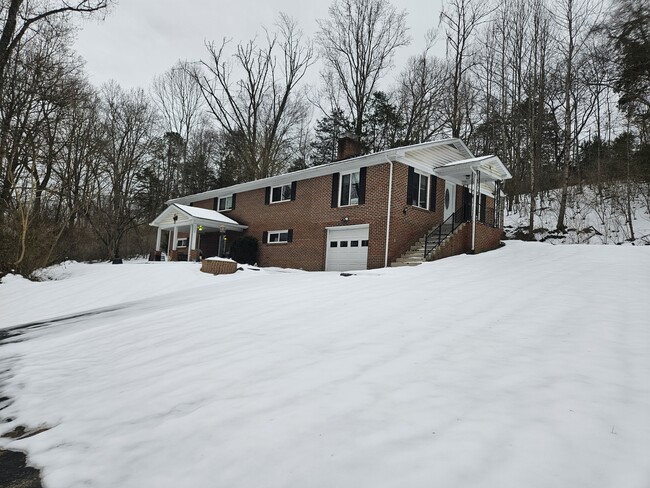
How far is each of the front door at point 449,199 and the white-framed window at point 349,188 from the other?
4.37 meters

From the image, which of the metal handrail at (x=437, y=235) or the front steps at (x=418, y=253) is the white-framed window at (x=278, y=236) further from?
the metal handrail at (x=437, y=235)

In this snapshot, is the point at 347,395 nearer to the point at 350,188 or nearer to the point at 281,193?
the point at 350,188

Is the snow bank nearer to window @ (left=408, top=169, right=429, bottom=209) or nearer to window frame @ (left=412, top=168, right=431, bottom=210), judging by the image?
window frame @ (left=412, top=168, right=431, bottom=210)

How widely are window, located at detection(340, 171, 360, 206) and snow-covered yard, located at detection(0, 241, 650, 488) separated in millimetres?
8952

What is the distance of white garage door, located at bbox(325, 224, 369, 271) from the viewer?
14.2 metres

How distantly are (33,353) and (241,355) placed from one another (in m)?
3.09

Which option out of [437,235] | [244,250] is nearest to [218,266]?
[244,250]

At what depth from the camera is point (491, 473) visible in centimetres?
178

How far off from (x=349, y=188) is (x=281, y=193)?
444cm

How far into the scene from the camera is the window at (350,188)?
14625 millimetres

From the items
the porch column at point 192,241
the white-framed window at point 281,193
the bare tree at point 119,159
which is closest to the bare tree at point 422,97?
the white-framed window at point 281,193

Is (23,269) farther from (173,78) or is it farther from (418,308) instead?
(173,78)

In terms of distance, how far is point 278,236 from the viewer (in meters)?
17.7

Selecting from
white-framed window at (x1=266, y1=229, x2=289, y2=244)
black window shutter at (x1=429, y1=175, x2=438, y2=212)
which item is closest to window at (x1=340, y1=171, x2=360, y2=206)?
black window shutter at (x1=429, y1=175, x2=438, y2=212)
